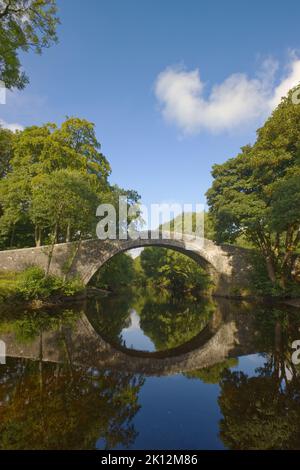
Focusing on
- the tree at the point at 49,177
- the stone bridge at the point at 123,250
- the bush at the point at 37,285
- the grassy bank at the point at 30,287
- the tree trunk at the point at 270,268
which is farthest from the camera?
the tree trunk at the point at 270,268

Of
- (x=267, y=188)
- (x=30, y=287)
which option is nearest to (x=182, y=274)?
(x=267, y=188)

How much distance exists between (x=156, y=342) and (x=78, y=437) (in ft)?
20.7

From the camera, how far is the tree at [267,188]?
53.9 ft

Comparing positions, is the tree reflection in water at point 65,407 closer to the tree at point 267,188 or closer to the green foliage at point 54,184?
the green foliage at point 54,184

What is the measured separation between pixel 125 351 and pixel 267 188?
13.7m

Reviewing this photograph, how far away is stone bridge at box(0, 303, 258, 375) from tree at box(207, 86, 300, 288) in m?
8.18

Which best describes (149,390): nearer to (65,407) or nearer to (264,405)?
(65,407)

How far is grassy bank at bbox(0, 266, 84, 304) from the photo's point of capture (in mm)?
14328

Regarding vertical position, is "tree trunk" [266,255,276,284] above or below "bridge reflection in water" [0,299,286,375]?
above

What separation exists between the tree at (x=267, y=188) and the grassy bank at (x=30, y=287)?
12001 mm

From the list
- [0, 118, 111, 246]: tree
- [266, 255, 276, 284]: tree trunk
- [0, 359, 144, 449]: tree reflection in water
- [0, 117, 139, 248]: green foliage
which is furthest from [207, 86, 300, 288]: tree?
[0, 359, 144, 449]: tree reflection in water

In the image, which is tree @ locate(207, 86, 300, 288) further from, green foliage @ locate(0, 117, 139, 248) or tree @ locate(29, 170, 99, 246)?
tree @ locate(29, 170, 99, 246)

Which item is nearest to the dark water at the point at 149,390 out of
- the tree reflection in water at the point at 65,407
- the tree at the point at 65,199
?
the tree reflection in water at the point at 65,407

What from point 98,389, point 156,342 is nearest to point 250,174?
point 156,342
